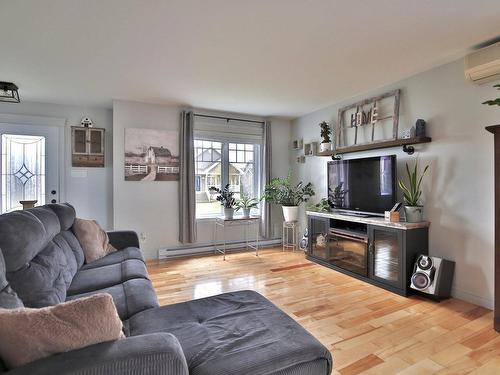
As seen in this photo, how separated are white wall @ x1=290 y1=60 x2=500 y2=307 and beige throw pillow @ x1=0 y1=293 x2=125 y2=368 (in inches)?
119

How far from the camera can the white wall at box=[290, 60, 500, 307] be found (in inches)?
99.5

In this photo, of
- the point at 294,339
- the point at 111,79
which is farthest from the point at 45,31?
the point at 294,339

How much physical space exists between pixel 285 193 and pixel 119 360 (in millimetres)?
4002

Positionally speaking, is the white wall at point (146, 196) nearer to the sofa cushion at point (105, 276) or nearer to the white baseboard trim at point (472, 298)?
the sofa cushion at point (105, 276)

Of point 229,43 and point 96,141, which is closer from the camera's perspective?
point 229,43

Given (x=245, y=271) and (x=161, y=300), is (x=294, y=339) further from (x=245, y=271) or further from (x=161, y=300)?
(x=245, y=271)

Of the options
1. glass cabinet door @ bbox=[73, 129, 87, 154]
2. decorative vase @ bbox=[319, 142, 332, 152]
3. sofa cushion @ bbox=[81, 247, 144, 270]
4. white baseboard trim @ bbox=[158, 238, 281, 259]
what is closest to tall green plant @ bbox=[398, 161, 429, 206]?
decorative vase @ bbox=[319, 142, 332, 152]

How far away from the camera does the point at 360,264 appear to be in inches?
131

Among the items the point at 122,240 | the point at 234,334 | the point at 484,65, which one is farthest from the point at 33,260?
the point at 484,65

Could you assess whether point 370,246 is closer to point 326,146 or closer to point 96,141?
point 326,146

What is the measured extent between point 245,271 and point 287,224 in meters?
1.36

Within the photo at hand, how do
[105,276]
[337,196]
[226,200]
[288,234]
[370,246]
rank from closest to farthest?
1. [105,276]
2. [370,246]
3. [337,196]
4. [226,200]
5. [288,234]

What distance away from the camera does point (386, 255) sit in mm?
3055

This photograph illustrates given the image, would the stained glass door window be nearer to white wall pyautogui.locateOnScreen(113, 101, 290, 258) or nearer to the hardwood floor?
white wall pyautogui.locateOnScreen(113, 101, 290, 258)
